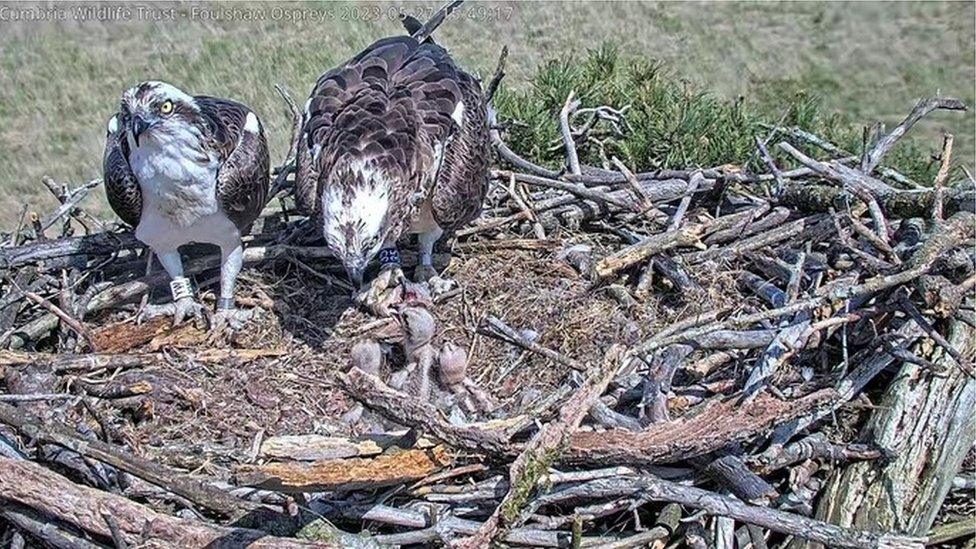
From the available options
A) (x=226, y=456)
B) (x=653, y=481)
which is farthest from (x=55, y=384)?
(x=653, y=481)

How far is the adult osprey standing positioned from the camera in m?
4.61

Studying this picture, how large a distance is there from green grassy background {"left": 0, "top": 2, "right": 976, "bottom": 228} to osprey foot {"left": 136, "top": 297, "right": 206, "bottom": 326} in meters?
5.25

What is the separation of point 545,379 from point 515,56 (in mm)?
8519

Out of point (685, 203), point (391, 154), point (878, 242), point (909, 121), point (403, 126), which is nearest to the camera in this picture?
point (878, 242)

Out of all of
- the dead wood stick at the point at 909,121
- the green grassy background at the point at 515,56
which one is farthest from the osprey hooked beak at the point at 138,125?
the green grassy background at the point at 515,56

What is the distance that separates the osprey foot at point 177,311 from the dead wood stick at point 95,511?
127 cm

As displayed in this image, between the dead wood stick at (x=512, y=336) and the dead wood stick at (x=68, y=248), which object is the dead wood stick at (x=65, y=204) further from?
the dead wood stick at (x=512, y=336)

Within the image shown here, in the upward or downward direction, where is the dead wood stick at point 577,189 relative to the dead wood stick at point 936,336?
upward

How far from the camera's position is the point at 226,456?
418 centimetres

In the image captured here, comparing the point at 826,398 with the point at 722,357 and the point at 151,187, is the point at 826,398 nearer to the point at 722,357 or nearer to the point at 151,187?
the point at 722,357

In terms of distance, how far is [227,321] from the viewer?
199 inches

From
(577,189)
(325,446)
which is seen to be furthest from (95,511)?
(577,189)

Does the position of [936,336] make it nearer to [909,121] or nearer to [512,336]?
[909,121]

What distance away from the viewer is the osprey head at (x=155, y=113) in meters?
4.47
